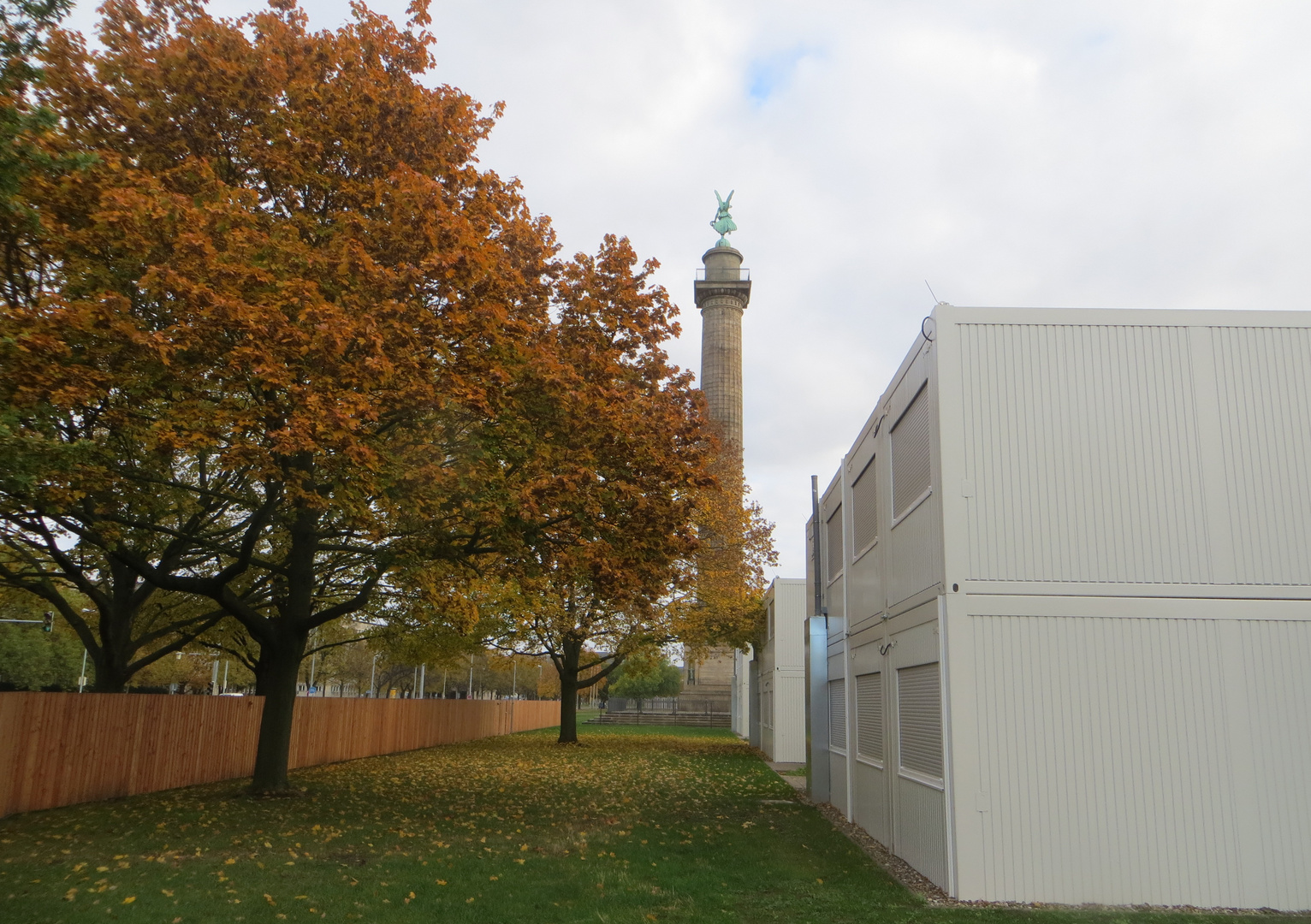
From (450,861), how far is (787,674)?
66.9 feet

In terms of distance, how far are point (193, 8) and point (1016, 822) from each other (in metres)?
14.4

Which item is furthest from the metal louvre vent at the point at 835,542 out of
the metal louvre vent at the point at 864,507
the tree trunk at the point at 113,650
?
the tree trunk at the point at 113,650

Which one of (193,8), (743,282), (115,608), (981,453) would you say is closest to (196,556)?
(115,608)

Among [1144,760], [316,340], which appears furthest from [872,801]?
[316,340]

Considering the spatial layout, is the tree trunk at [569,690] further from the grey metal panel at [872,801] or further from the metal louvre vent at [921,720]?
the metal louvre vent at [921,720]

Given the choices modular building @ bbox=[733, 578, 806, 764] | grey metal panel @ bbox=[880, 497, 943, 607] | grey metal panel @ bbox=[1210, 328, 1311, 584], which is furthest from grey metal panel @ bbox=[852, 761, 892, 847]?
modular building @ bbox=[733, 578, 806, 764]

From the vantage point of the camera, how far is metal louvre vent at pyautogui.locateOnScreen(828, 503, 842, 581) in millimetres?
18531

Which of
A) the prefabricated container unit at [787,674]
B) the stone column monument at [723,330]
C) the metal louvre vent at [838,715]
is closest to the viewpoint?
the metal louvre vent at [838,715]

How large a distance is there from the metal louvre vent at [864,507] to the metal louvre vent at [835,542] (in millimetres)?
1918

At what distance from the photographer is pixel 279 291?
11266 mm

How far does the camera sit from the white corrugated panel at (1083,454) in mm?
9797

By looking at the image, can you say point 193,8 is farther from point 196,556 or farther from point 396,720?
point 396,720

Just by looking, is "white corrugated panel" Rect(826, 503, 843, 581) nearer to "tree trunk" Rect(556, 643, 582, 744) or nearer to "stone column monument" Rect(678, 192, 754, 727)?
"tree trunk" Rect(556, 643, 582, 744)

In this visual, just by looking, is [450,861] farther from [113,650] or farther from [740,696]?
[740,696]
